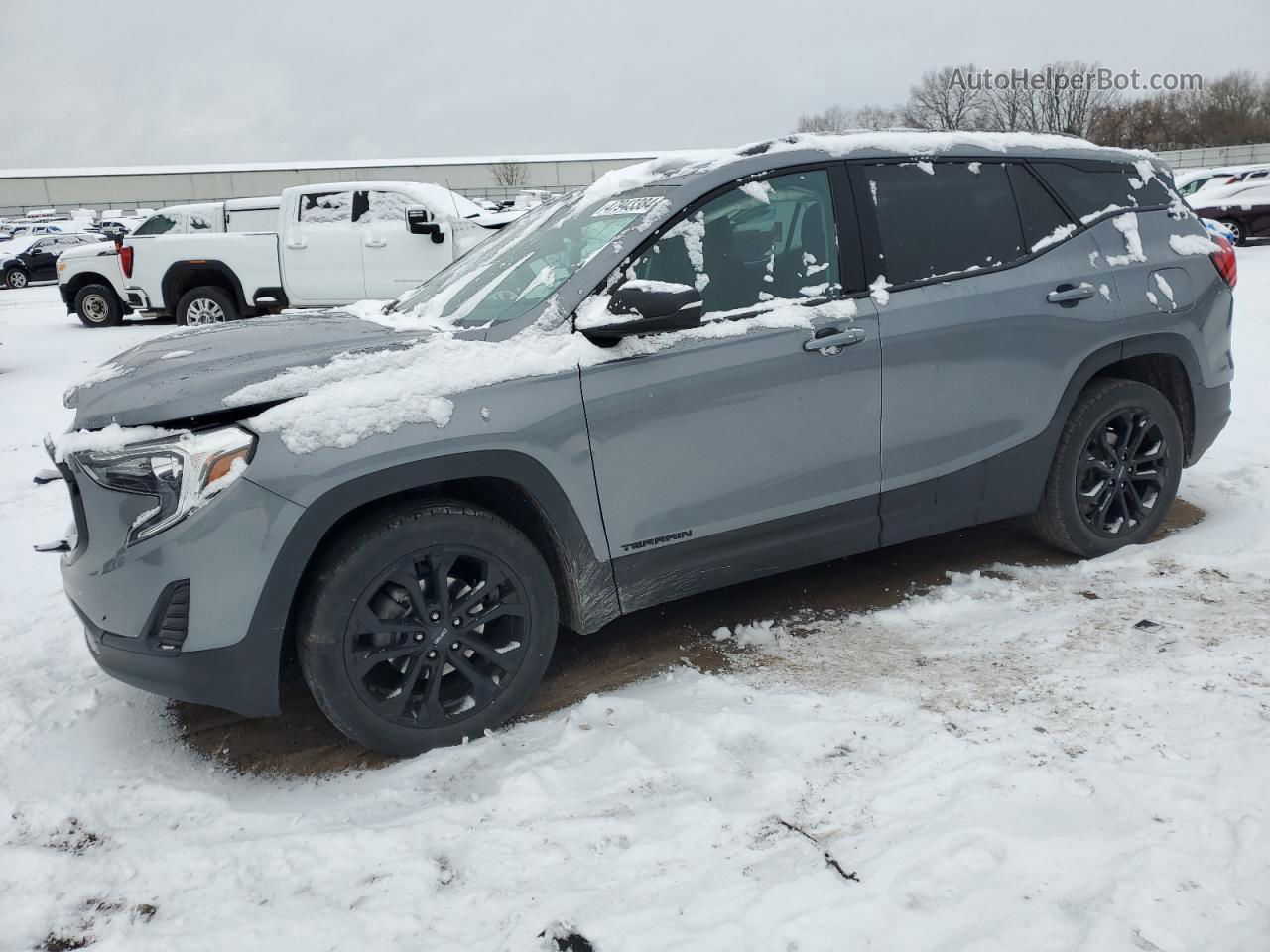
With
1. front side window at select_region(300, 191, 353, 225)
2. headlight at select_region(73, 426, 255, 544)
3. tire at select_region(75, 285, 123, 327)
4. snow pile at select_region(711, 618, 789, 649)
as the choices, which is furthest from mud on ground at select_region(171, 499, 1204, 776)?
tire at select_region(75, 285, 123, 327)

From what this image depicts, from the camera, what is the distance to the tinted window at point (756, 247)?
10.8ft

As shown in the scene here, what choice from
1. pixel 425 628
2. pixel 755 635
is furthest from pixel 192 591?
pixel 755 635

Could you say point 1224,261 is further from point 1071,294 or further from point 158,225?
point 158,225

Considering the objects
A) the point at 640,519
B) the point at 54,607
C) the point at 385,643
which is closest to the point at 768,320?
the point at 640,519

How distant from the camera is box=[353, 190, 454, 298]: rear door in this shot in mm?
11352

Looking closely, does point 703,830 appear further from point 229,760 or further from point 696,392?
point 229,760

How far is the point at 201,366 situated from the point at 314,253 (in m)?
9.41

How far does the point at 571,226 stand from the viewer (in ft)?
12.0

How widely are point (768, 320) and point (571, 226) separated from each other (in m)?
0.87

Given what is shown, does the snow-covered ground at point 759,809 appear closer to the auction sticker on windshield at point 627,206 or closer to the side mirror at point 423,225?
the auction sticker on windshield at point 627,206

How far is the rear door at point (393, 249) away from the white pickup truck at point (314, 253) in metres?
0.01

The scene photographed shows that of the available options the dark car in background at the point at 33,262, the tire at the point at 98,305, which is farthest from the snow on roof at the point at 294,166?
the tire at the point at 98,305

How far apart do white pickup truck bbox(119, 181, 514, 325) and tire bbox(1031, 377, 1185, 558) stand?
820cm

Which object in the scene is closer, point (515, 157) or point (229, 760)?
point (229, 760)
